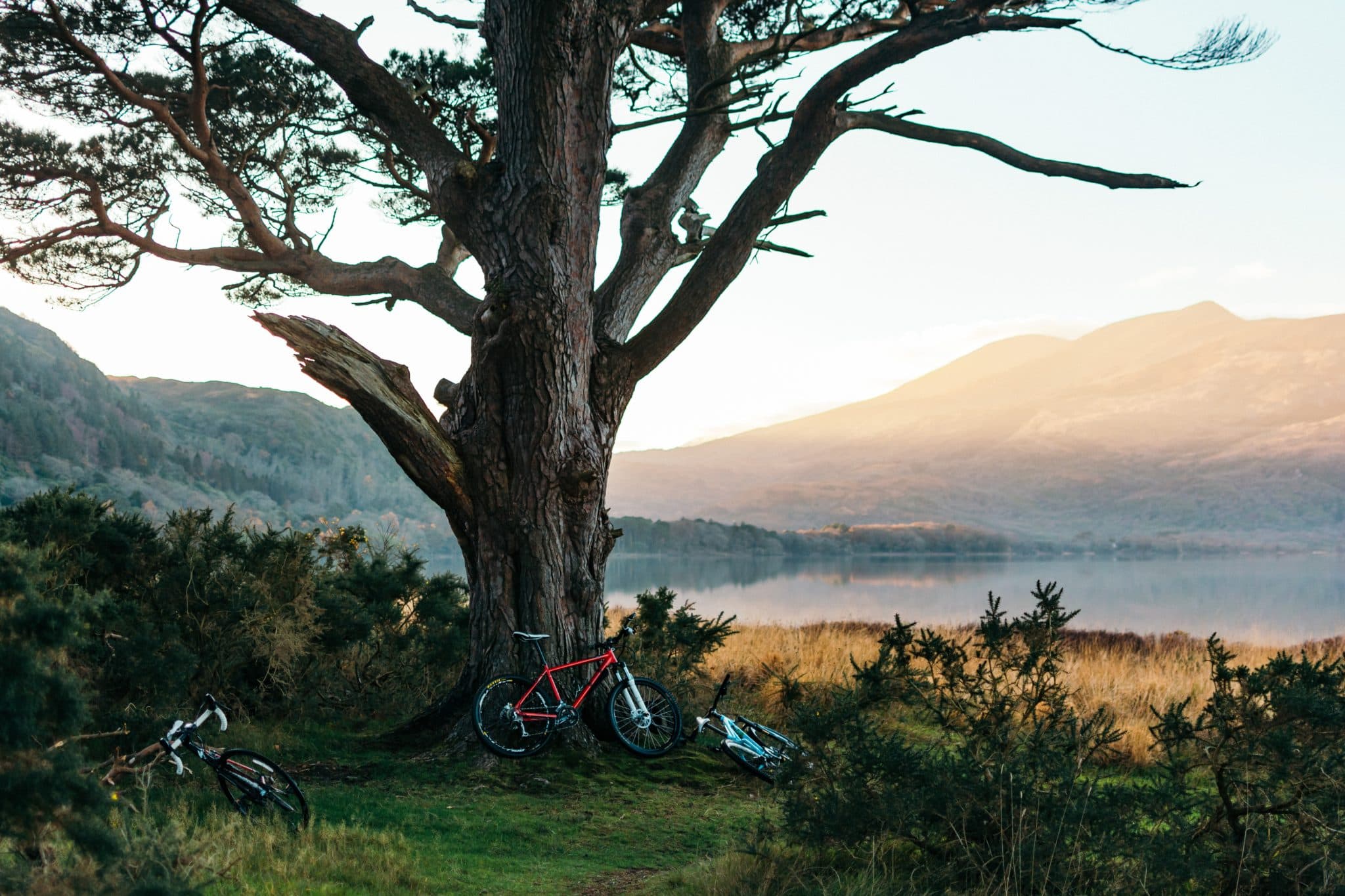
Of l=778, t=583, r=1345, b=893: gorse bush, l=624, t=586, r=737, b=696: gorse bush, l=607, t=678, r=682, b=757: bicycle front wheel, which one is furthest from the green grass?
l=624, t=586, r=737, b=696: gorse bush

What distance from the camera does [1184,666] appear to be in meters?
13.3

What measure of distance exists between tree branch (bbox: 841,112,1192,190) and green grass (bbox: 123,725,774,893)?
525cm

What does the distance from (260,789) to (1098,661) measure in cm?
1149

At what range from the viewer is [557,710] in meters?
7.60

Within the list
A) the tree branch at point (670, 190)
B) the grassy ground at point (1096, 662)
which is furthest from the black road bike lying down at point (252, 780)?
the grassy ground at point (1096, 662)

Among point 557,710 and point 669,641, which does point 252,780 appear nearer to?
point 557,710

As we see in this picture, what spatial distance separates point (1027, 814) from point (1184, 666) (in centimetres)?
1067

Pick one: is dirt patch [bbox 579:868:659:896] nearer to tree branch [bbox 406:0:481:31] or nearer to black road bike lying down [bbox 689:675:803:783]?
black road bike lying down [bbox 689:675:803:783]

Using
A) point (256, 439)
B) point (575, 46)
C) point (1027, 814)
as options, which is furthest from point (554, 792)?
point (256, 439)

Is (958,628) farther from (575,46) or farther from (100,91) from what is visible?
(100,91)

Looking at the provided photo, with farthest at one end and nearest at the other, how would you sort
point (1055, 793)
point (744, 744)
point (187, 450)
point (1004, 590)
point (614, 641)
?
point (187, 450) < point (1004, 590) < point (614, 641) < point (744, 744) < point (1055, 793)

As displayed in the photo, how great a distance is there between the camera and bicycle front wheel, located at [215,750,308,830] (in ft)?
17.0

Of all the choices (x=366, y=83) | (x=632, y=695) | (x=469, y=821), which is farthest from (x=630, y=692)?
(x=366, y=83)

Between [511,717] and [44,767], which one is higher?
[44,767]
